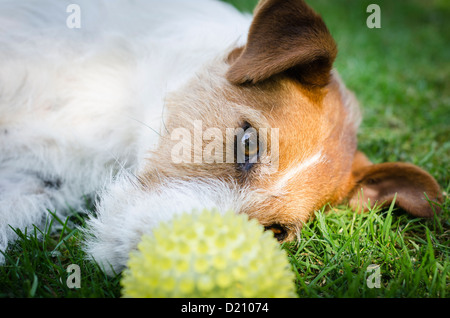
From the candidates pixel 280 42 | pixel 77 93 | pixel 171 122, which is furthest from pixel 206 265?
pixel 77 93

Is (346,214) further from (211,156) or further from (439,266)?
(211,156)

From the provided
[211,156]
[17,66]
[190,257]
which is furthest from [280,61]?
[17,66]

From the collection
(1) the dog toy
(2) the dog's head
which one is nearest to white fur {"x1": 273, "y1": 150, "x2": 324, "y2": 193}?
(2) the dog's head

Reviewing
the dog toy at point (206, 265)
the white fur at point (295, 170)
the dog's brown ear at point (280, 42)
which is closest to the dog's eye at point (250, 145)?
the white fur at point (295, 170)

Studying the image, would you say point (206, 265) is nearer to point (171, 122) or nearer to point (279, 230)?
point (279, 230)
